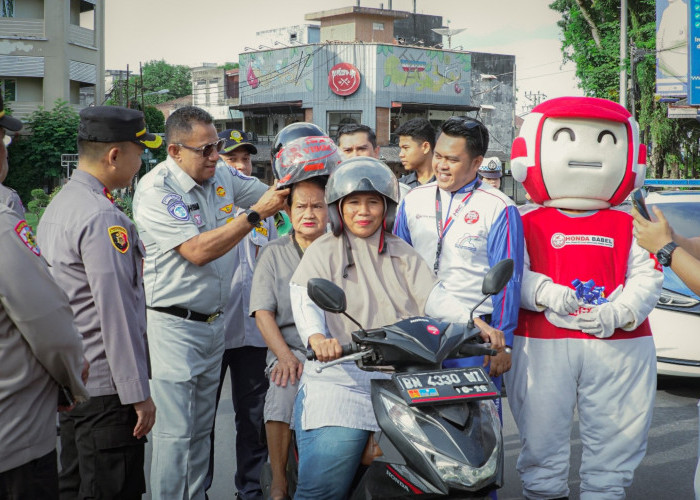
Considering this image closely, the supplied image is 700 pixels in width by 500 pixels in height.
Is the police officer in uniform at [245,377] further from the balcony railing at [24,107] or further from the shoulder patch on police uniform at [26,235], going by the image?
the balcony railing at [24,107]

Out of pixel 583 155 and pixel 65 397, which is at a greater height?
pixel 583 155

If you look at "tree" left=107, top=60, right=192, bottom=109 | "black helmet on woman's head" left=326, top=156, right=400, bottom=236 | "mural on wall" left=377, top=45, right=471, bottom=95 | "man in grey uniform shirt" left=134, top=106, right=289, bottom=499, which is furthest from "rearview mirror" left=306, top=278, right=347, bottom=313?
"tree" left=107, top=60, right=192, bottom=109

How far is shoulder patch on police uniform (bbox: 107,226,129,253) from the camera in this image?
3.32m

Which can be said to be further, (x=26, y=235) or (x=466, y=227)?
(x=466, y=227)

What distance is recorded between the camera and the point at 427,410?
2691 millimetres

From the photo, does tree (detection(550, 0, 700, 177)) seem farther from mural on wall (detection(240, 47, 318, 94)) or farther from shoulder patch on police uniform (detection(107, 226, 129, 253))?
shoulder patch on police uniform (detection(107, 226, 129, 253))

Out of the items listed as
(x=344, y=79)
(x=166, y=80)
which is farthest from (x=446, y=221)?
(x=166, y=80)

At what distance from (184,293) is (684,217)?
17.4 feet

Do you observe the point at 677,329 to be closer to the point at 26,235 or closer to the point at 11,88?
the point at 26,235

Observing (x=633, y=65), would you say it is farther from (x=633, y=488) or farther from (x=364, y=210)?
(x=364, y=210)

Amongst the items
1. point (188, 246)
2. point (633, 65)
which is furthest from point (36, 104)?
point (188, 246)

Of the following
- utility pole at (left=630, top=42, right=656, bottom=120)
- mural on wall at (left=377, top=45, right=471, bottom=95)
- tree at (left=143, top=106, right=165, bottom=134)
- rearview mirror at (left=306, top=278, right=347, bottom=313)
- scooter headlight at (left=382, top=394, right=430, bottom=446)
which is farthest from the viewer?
tree at (left=143, top=106, right=165, bottom=134)

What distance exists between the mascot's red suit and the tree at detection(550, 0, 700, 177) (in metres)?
22.2

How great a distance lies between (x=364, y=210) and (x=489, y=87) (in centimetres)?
5247
